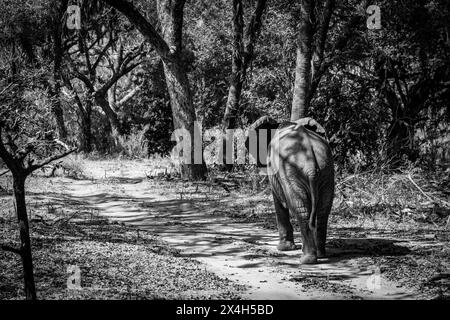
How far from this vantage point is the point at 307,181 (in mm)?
8219

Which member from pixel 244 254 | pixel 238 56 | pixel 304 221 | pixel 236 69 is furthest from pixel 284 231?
pixel 238 56

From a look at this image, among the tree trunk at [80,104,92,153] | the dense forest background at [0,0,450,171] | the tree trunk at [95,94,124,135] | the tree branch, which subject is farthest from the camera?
the tree trunk at [80,104,92,153]

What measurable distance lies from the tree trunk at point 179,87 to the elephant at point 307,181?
7.93 m

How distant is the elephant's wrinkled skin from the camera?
8180mm

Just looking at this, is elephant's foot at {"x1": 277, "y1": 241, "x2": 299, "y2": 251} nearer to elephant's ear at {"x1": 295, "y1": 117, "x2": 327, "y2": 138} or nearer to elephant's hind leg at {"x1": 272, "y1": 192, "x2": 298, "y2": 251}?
elephant's hind leg at {"x1": 272, "y1": 192, "x2": 298, "y2": 251}

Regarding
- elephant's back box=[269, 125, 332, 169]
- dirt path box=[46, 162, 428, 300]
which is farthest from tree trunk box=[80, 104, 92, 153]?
elephant's back box=[269, 125, 332, 169]

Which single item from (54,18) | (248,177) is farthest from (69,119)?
(248,177)

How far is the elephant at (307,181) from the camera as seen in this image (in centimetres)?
818

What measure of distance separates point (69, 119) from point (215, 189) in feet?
→ 78.5

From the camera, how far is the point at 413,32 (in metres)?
14.9

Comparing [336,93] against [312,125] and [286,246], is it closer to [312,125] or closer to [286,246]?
[312,125]

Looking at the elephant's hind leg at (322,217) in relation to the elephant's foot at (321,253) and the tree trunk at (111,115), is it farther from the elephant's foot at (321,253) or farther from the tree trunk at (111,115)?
the tree trunk at (111,115)

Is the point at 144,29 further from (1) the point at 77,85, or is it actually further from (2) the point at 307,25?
(1) the point at 77,85

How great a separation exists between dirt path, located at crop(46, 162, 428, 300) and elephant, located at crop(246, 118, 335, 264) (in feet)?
1.13
